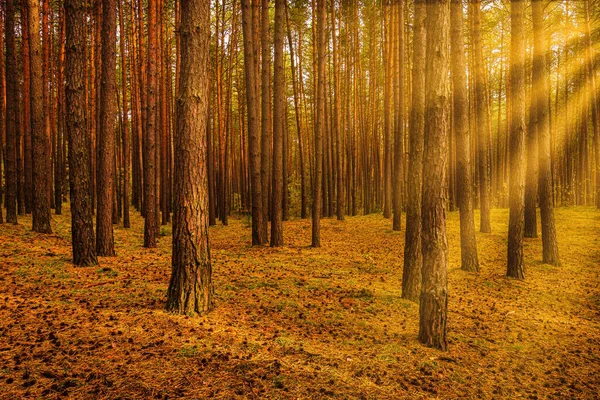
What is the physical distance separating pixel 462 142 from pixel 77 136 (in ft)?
32.3

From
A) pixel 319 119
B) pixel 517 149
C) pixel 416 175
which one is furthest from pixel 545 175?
pixel 319 119

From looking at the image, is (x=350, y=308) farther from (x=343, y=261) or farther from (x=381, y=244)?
(x=381, y=244)

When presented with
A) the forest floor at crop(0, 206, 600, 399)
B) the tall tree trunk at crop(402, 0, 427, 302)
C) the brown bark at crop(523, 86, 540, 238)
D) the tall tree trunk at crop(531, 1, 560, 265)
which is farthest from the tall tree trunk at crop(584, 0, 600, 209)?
the tall tree trunk at crop(402, 0, 427, 302)

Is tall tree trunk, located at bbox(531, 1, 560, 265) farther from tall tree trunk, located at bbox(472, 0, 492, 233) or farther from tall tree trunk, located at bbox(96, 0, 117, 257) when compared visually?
tall tree trunk, located at bbox(96, 0, 117, 257)

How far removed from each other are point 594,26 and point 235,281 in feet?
94.0

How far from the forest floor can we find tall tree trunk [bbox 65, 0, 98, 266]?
2.23 ft

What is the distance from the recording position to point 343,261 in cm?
1045

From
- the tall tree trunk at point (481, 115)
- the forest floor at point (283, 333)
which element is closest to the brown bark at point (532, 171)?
the tall tree trunk at point (481, 115)

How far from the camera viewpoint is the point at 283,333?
5133 millimetres

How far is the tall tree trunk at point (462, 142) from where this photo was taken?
30.7 feet

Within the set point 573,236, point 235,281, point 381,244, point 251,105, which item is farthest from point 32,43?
point 573,236

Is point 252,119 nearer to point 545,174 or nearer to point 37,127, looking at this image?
point 37,127

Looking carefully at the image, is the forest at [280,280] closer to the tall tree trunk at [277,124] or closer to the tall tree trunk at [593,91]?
the tall tree trunk at [277,124]

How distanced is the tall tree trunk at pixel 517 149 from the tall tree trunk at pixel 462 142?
0.95m
